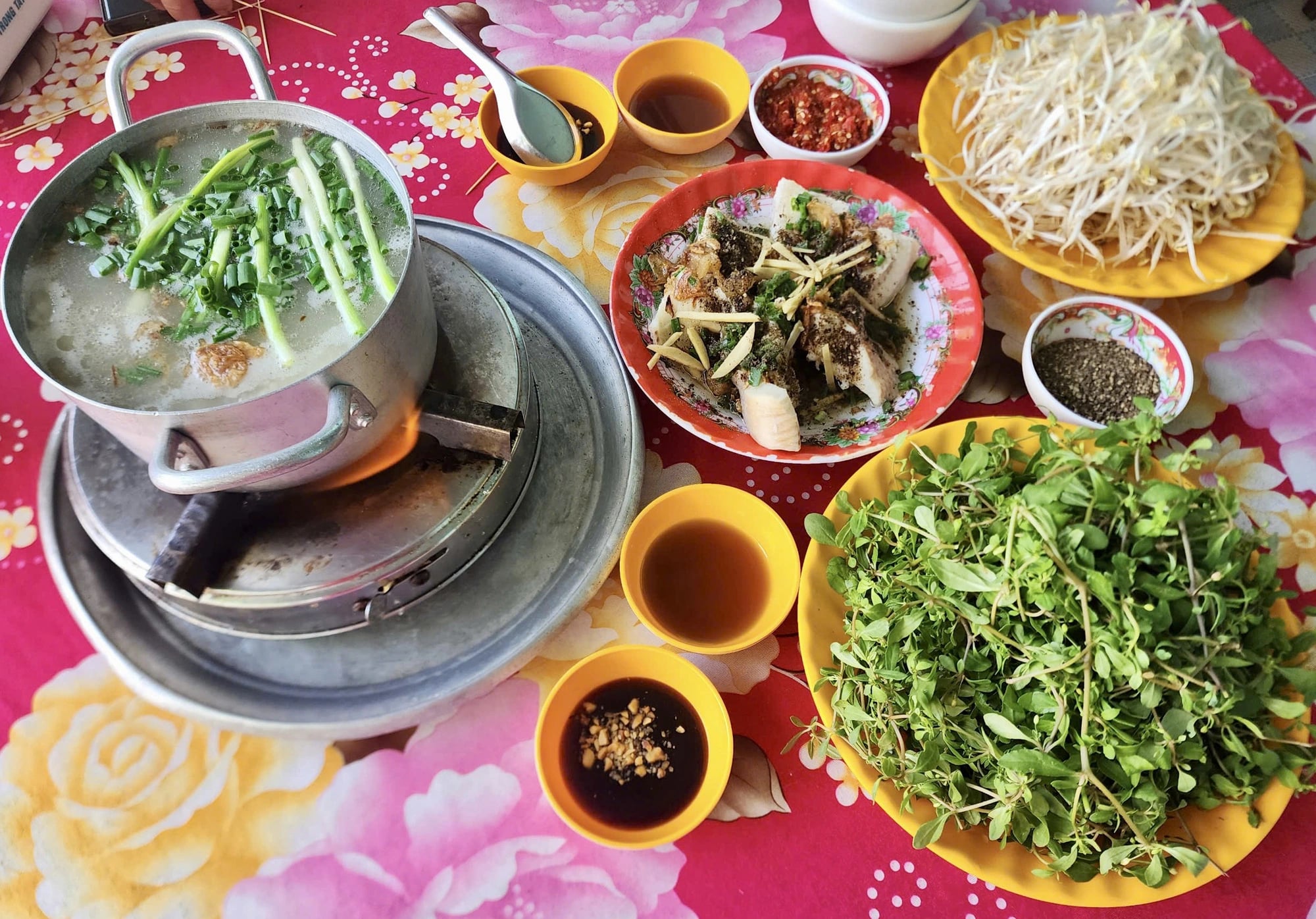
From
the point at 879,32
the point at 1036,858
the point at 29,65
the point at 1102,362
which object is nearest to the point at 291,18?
the point at 29,65

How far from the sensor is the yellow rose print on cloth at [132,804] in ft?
3.81

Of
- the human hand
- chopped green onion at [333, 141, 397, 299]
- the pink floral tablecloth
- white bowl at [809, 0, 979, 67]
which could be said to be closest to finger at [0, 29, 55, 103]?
the human hand

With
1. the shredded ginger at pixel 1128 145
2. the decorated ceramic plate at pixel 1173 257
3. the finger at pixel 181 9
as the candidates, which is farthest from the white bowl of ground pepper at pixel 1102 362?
the finger at pixel 181 9

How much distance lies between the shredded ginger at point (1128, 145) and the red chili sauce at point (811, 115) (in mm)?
261

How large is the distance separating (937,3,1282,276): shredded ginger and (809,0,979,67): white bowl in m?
0.19

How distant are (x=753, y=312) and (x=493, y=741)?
0.95 m

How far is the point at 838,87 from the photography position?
71.1 inches

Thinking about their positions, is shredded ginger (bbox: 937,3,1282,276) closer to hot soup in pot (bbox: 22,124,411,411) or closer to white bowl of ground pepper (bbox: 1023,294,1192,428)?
white bowl of ground pepper (bbox: 1023,294,1192,428)

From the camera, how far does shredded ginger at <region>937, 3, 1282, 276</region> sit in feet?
5.05

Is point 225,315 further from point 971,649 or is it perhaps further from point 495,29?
point 495,29

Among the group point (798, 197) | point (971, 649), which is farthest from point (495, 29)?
point (971, 649)

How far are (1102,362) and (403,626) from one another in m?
1.43

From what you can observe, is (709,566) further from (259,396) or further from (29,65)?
(29,65)

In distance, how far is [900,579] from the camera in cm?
112
